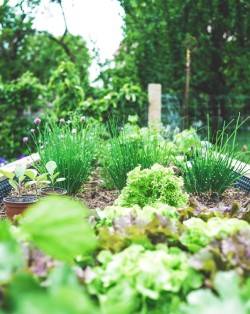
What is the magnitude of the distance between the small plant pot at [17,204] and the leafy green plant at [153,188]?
1.82 ft

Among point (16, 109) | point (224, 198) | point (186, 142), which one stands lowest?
point (16, 109)

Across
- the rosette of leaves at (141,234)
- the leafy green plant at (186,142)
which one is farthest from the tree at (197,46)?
the rosette of leaves at (141,234)

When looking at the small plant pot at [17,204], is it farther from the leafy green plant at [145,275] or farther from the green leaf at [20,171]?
the leafy green plant at [145,275]

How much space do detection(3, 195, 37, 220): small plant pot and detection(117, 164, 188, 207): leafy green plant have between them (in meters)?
0.55

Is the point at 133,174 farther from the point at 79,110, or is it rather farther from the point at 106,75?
the point at 106,75

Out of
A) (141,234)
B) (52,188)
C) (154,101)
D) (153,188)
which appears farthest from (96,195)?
(154,101)

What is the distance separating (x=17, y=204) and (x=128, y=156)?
3.33 feet

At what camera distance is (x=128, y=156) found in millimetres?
4020

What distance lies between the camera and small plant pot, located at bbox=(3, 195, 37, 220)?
3312 millimetres

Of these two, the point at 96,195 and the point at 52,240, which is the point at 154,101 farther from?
the point at 52,240

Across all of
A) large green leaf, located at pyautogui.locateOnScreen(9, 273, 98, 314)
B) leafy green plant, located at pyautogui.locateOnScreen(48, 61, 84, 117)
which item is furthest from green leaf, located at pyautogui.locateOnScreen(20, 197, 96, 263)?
leafy green plant, located at pyautogui.locateOnScreen(48, 61, 84, 117)

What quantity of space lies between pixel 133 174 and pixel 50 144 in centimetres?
107

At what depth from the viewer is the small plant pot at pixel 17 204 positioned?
3312 mm

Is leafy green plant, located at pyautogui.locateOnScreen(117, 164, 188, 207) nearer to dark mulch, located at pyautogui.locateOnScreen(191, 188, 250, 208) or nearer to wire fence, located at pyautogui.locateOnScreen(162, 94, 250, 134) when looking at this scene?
dark mulch, located at pyautogui.locateOnScreen(191, 188, 250, 208)
